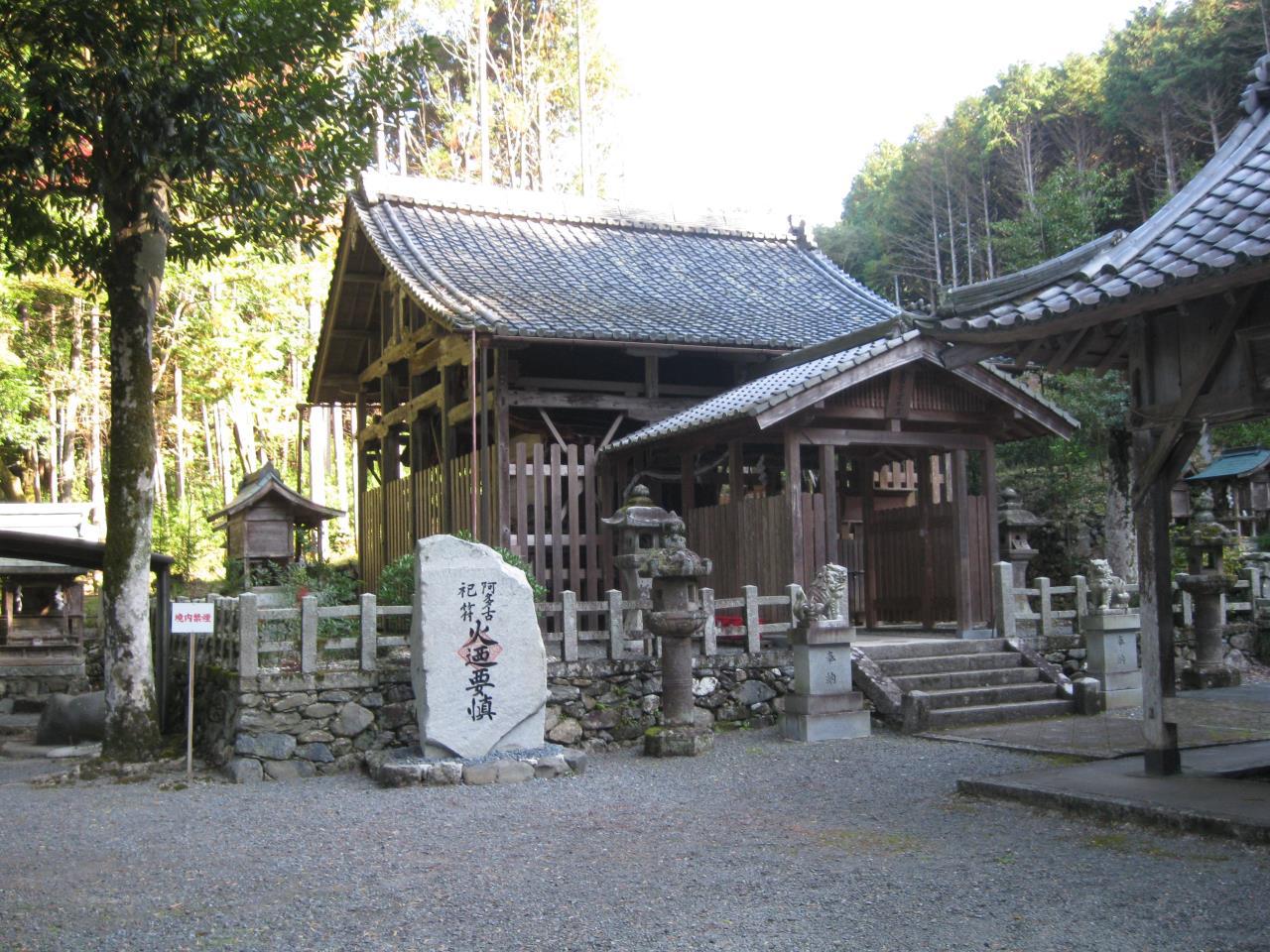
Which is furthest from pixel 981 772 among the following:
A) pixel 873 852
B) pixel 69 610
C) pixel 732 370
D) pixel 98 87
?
pixel 69 610

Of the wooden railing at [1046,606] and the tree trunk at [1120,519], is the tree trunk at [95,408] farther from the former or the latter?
the tree trunk at [1120,519]

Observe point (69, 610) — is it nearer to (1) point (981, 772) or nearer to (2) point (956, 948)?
(1) point (981, 772)

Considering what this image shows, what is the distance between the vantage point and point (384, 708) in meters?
11.0

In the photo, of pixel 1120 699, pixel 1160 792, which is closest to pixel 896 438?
pixel 1120 699

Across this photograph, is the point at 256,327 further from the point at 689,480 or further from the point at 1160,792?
the point at 1160,792

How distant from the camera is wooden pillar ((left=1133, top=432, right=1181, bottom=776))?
7.62 metres

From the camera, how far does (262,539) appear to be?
1716 cm

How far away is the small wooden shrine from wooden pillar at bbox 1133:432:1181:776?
12.5 m

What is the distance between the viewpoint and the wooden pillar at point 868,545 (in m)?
15.8

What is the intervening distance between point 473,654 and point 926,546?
7.07 metres

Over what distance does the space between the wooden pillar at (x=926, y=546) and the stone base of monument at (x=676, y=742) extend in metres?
4.94

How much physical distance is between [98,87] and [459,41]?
2732cm

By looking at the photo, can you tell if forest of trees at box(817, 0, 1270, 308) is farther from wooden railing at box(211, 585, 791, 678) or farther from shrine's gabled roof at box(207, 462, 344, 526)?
wooden railing at box(211, 585, 791, 678)

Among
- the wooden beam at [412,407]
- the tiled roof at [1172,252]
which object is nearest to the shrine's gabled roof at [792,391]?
the wooden beam at [412,407]
